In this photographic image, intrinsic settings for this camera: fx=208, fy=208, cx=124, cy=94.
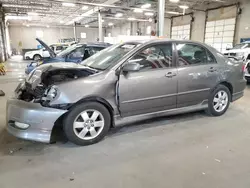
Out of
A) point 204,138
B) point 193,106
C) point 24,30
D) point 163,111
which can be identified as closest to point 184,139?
point 204,138

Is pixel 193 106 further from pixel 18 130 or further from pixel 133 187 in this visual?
pixel 18 130

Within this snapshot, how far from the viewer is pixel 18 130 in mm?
2461

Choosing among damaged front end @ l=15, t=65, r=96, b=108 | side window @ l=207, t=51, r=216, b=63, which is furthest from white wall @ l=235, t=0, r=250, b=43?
damaged front end @ l=15, t=65, r=96, b=108

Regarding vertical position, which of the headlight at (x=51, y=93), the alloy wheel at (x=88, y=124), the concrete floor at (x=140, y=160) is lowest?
the concrete floor at (x=140, y=160)

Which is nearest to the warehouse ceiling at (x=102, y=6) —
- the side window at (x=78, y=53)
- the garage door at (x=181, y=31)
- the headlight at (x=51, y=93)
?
the garage door at (x=181, y=31)

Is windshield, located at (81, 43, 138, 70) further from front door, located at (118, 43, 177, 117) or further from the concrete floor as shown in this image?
the concrete floor

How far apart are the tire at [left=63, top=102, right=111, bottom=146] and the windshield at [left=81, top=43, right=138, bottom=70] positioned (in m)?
0.61

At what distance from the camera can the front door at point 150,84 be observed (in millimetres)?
2819

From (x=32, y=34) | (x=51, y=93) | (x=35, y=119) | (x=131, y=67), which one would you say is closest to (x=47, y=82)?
(x=51, y=93)

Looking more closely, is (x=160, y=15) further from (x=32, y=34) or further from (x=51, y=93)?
(x=32, y=34)

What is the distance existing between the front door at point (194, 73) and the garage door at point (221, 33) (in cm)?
1199

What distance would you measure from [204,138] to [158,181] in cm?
124

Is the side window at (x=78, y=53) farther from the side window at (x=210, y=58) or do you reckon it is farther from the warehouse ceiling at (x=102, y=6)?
the warehouse ceiling at (x=102, y=6)

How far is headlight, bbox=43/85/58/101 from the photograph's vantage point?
2.46m
